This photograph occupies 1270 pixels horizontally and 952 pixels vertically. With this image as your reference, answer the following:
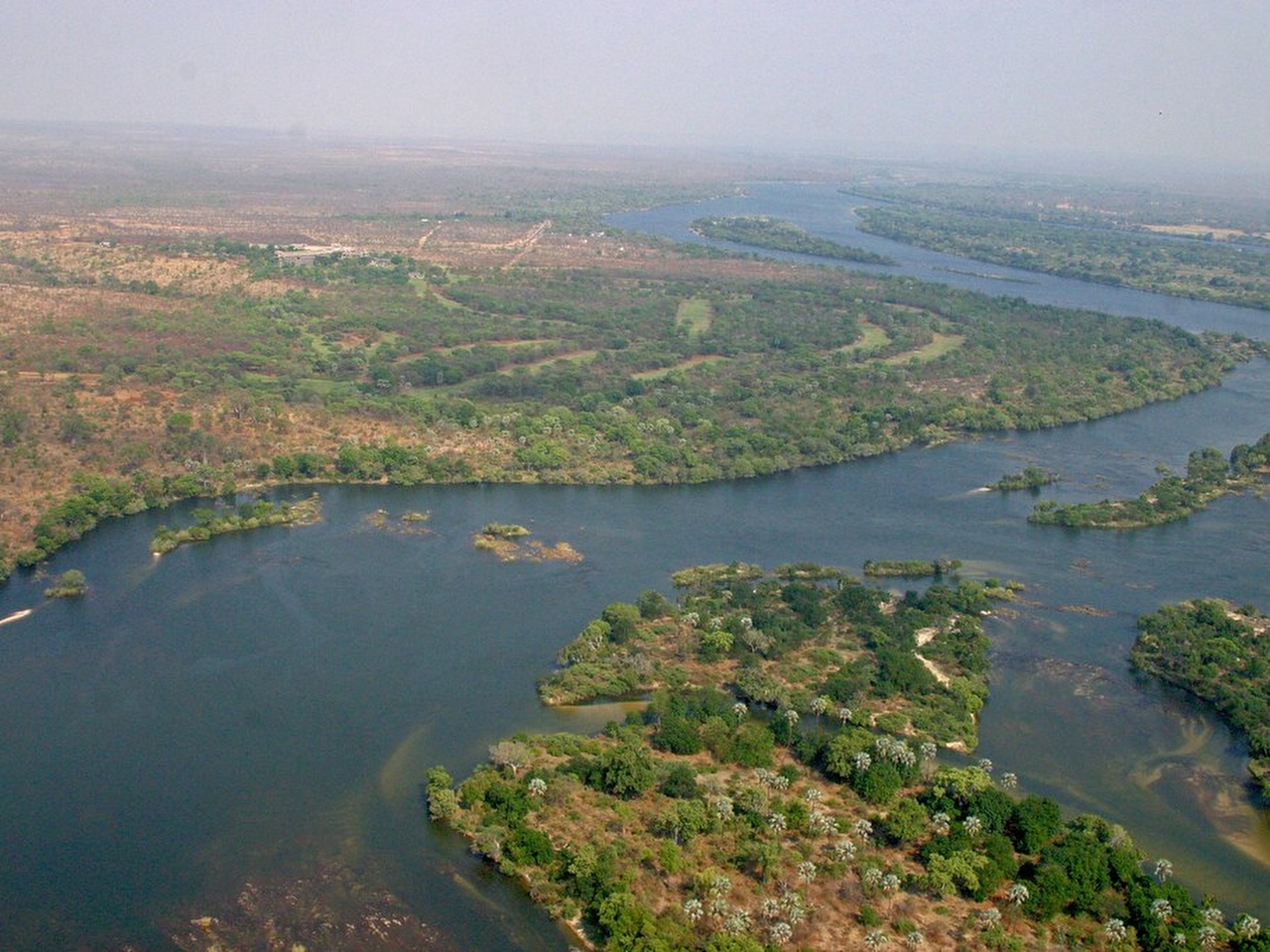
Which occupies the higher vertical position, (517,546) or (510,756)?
(517,546)

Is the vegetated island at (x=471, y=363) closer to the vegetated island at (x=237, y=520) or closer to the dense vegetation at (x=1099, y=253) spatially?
the vegetated island at (x=237, y=520)

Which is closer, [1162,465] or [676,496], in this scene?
[676,496]

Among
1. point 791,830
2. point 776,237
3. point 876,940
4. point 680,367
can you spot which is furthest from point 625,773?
point 776,237

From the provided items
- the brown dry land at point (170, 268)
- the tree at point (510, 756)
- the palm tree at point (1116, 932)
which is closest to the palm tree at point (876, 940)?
the palm tree at point (1116, 932)

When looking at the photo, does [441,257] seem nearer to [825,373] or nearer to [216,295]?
[216,295]

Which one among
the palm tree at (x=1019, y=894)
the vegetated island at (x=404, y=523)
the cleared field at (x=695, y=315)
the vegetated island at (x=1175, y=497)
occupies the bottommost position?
the palm tree at (x=1019, y=894)

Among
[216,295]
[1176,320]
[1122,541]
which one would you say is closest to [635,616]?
[1122,541]

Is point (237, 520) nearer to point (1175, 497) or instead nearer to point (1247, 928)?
point (1247, 928)
